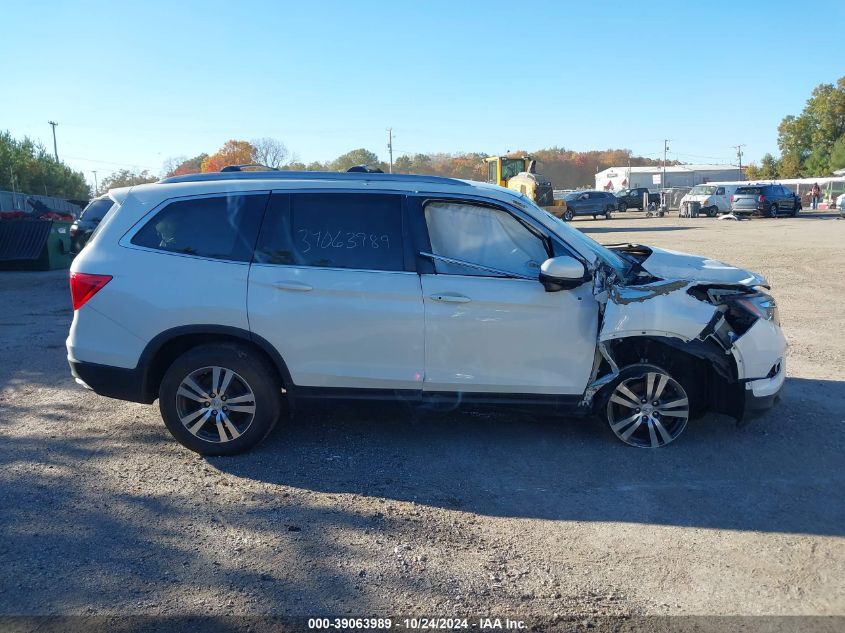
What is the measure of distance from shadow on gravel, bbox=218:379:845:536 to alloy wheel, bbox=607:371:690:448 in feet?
0.37

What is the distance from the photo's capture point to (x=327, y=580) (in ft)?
11.8

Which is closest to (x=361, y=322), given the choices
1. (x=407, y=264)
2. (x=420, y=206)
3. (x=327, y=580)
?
(x=407, y=264)

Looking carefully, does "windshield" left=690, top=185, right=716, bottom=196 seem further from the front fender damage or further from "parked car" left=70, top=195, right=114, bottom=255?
the front fender damage

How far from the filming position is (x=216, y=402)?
16.9 ft

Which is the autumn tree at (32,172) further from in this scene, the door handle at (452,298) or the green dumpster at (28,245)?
the door handle at (452,298)

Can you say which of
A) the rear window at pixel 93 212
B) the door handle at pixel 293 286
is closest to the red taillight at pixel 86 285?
the door handle at pixel 293 286

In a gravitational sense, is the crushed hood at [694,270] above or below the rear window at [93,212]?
below

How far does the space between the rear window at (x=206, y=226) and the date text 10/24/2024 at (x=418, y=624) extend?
9.20 ft

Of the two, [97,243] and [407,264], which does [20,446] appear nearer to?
[97,243]

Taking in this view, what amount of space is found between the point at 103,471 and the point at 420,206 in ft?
9.43

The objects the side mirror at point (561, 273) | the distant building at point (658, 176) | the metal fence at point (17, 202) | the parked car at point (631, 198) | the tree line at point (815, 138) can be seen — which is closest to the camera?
the side mirror at point (561, 273)

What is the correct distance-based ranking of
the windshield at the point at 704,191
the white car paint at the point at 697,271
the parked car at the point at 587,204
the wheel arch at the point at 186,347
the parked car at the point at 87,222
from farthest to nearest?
the parked car at the point at 587,204, the windshield at the point at 704,191, the parked car at the point at 87,222, the white car paint at the point at 697,271, the wheel arch at the point at 186,347

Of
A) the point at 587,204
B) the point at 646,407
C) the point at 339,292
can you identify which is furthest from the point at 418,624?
the point at 587,204

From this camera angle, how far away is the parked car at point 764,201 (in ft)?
137
